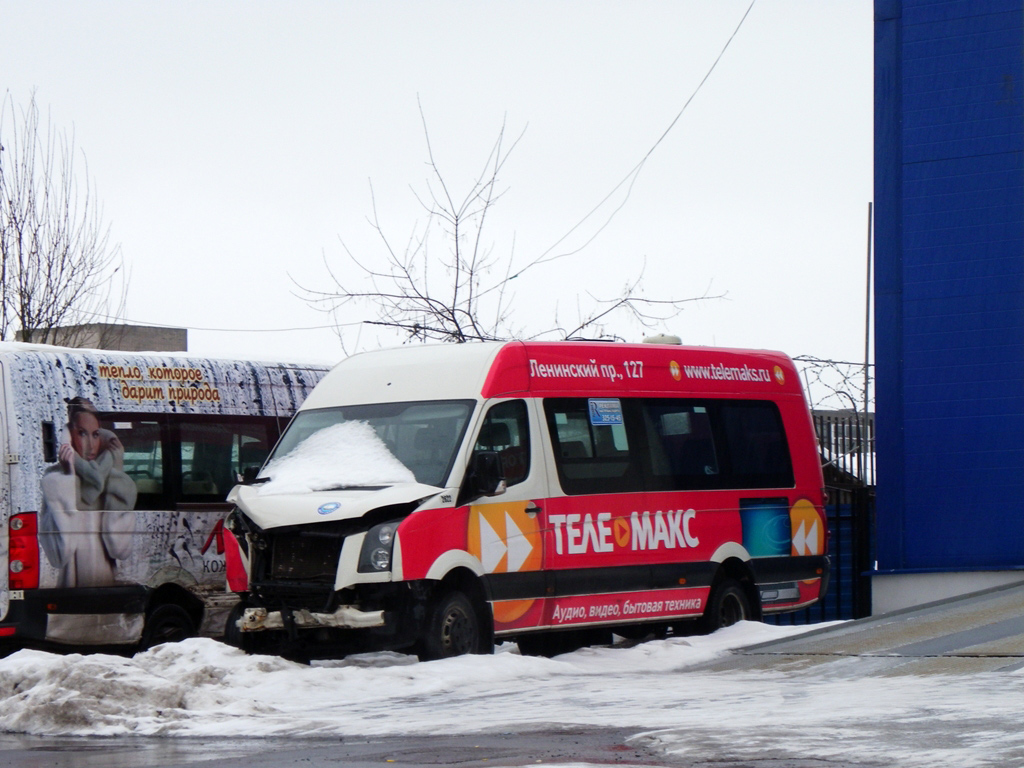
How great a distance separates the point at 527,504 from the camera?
36.3ft

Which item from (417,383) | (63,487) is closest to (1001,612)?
(417,383)

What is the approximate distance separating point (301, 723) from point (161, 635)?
4.50 metres

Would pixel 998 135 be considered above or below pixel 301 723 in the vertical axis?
above

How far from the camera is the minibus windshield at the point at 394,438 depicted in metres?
10.6

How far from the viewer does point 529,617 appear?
11.0m

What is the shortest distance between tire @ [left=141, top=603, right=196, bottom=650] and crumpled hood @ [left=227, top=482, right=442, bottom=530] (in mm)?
1926

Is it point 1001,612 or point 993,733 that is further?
point 1001,612

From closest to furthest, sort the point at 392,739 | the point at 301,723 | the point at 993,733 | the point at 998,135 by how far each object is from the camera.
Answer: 1. the point at 993,733
2. the point at 392,739
3. the point at 301,723
4. the point at 998,135

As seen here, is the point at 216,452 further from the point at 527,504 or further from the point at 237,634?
the point at 527,504

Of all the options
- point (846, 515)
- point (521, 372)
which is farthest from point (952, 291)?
point (521, 372)

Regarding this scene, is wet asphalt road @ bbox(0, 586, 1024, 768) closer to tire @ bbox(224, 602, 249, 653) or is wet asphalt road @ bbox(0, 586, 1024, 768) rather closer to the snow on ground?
the snow on ground

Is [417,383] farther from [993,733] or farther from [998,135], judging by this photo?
[998,135]

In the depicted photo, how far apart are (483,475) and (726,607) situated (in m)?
3.25

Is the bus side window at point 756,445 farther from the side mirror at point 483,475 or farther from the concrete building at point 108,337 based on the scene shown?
the concrete building at point 108,337
